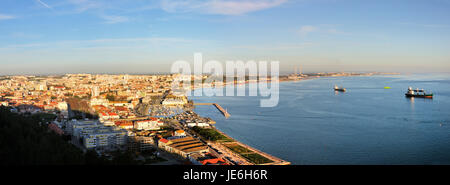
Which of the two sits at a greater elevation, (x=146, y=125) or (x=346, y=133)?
(x=146, y=125)

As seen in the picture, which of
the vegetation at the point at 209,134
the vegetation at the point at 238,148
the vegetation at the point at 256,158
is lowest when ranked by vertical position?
the vegetation at the point at 256,158

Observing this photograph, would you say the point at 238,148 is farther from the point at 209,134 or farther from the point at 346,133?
the point at 346,133

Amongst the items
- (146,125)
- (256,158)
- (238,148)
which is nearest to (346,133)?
(238,148)

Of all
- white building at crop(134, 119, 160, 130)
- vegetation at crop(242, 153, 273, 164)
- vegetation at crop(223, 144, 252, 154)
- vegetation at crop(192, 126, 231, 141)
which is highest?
white building at crop(134, 119, 160, 130)

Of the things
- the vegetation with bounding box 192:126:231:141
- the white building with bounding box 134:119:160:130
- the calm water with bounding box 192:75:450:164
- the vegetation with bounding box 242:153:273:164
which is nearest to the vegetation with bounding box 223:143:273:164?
the vegetation with bounding box 242:153:273:164

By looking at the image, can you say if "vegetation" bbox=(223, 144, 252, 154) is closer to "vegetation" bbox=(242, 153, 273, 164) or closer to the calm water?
"vegetation" bbox=(242, 153, 273, 164)

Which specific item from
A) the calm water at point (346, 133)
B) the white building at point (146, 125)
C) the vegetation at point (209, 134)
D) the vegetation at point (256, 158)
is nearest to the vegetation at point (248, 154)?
the vegetation at point (256, 158)

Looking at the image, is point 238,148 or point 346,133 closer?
point 238,148

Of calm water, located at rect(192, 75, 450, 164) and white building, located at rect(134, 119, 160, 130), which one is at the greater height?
white building, located at rect(134, 119, 160, 130)

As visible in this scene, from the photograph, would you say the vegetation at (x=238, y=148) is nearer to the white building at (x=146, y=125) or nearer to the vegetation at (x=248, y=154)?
the vegetation at (x=248, y=154)

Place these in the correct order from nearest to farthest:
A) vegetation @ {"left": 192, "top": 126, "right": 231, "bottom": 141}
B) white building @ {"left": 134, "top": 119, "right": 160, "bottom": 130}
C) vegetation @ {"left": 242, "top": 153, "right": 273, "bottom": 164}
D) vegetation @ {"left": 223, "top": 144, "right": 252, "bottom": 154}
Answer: vegetation @ {"left": 242, "top": 153, "right": 273, "bottom": 164} → vegetation @ {"left": 223, "top": 144, "right": 252, "bottom": 154} → vegetation @ {"left": 192, "top": 126, "right": 231, "bottom": 141} → white building @ {"left": 134, "top": 119, "right": 160, "bottom": 130}

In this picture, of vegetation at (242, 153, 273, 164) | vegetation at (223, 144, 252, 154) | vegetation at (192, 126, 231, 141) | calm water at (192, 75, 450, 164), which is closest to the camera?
vegetation at (242, 153, 273, 164)
